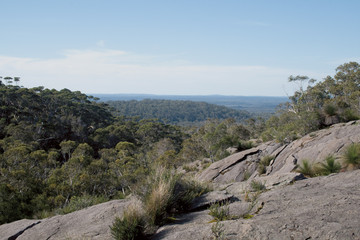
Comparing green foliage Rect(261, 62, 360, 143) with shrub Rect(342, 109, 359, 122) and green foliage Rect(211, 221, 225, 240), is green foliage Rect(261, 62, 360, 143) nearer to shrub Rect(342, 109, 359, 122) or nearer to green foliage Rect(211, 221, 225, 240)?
shrub Rect(342, 109, 359, 122)

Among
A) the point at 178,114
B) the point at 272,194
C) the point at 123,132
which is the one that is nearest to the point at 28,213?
the point at 272,194

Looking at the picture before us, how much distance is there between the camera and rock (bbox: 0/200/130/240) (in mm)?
Answer: 4275

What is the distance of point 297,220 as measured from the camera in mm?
3430

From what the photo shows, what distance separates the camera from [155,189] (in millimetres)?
4582

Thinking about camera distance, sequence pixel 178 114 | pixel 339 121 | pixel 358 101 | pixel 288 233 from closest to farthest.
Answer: pixel 288 233, pixel 339 121, pixel 358 101, pixel 178 114

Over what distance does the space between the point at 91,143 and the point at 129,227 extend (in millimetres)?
43455

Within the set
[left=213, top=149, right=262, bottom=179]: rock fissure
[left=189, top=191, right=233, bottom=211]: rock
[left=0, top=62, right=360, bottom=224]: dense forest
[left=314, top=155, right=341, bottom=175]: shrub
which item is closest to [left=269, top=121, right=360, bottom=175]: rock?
[left=314, top=155, right=341, bottom=175]: shrub

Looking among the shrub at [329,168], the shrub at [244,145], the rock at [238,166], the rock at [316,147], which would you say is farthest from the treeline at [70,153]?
the rock at [316,147]

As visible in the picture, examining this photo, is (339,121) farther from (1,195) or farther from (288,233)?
(1,195)

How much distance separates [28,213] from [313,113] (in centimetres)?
1752

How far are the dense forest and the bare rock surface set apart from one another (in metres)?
1.79

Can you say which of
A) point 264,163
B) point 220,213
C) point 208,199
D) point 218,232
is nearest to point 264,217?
point 220,213

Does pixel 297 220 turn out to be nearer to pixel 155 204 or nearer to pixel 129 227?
pixel 155 204

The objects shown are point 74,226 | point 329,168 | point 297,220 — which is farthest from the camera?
point 329,168
